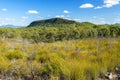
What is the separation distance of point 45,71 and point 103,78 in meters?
1.34

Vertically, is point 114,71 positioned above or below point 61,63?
below

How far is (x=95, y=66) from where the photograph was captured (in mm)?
4277

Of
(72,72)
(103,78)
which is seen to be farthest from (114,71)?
(72,72)

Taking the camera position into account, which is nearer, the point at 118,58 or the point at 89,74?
the point at 89,74

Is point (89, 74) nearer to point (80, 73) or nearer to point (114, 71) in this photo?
point (80, 73)

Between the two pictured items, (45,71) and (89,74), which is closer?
(89,74)

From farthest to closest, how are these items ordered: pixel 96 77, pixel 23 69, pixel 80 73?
pixel 23 69 → pixel 96 77 → pixel 80 73

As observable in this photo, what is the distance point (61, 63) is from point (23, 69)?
98 centimetres

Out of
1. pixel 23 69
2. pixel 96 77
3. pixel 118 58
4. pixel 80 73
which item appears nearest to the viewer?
pixel 80 73

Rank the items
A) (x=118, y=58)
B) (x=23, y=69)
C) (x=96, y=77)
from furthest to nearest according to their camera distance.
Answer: (x=118, y=58), (x=23, y=69), (x=96, y=77)

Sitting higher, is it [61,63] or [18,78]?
[61,63]

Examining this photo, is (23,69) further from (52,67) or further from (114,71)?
(114,71)

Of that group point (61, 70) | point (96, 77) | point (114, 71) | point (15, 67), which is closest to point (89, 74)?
point (96, 77)

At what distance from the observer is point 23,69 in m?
4.51
